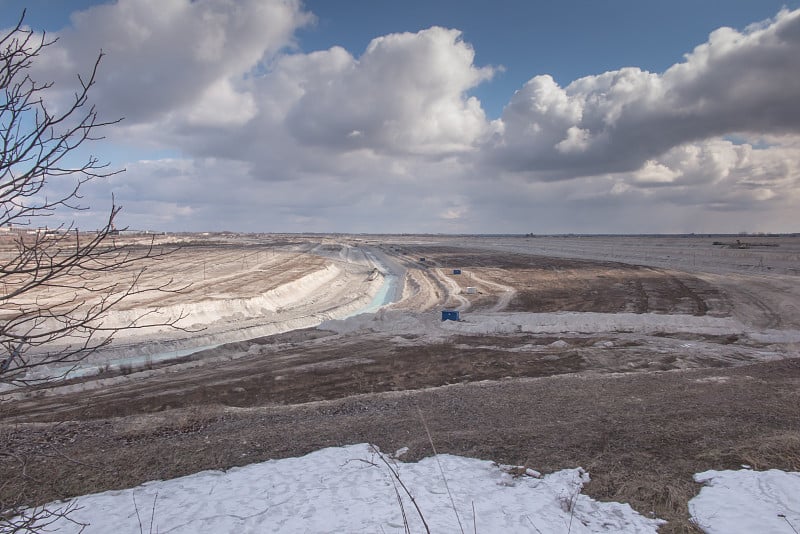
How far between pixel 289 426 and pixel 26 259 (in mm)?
8076

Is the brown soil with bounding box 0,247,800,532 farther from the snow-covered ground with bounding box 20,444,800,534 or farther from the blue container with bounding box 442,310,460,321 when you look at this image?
the blue container with bounding box 442,310,460,321

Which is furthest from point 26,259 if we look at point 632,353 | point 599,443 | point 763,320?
point 763,320

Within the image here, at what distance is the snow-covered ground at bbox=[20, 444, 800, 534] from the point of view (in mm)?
6395

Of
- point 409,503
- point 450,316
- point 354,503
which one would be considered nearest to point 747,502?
point 409,503

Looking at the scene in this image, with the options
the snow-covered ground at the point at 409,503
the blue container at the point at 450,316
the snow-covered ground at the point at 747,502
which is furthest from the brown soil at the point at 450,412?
the blue container at the point at 450,316

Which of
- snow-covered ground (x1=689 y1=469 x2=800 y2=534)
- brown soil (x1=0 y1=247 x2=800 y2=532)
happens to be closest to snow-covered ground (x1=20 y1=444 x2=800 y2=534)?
snow-covered ground (x1=689 y1=469 x2=800 y2=534)

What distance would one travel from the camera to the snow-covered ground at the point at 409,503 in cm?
639

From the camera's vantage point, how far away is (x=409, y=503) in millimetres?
7234

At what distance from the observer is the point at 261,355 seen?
2027cm

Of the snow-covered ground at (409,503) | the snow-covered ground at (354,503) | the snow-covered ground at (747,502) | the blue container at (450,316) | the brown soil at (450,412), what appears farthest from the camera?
the blue container at (450,316)

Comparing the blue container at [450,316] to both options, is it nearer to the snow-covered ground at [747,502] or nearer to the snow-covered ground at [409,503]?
the snow-covered ground at [409,503]

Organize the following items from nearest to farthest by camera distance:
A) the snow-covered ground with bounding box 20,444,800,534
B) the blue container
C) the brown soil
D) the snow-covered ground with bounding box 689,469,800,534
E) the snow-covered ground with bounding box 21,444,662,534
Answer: the snow-covered ground with bounding box 689,469,800,534 < the snow-covered ground with bounding box 20,444,800,534 < the snow-covered ground with bounding box 21,444,662,534 < the brown soil < the blue container

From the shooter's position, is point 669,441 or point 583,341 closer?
point 669,441

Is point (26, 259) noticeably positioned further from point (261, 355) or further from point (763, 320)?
point (763, 320)
